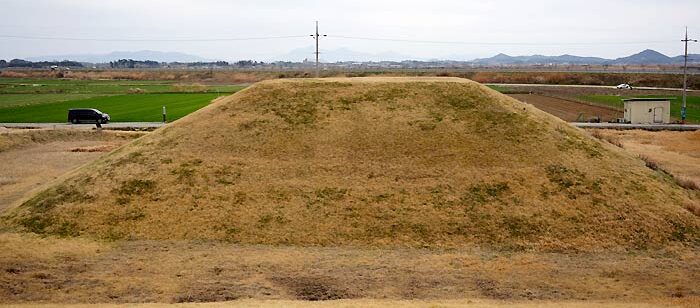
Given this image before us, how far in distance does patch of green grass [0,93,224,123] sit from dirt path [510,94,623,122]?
41.0 m

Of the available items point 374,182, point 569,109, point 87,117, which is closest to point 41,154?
point 87,117

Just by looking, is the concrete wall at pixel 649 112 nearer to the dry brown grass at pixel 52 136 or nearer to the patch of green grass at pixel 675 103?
the patch of green grass at pixel 675 103

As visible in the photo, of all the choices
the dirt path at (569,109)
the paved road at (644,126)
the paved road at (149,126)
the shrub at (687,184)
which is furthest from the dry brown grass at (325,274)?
the dirt path at (569,109)

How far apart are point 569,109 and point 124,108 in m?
54.2

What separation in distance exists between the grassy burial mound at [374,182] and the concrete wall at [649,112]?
29.9 m

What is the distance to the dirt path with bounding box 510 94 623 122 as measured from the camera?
63.2 metres

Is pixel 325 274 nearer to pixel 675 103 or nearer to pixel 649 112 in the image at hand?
pixel 649 112

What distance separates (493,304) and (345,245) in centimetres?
668

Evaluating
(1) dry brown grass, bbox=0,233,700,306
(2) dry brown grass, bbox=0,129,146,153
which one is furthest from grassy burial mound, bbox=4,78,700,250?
→ (2) dry brown grass, bbox=0,129,146,153

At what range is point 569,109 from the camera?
69.8m

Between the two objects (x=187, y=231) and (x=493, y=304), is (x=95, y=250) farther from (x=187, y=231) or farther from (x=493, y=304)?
(x=493, y=304)

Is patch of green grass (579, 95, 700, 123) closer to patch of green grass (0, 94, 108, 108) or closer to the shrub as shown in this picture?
the shrub

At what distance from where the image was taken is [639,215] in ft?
76.5

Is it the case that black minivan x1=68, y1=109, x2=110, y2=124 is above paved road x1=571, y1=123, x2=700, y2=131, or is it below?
above
